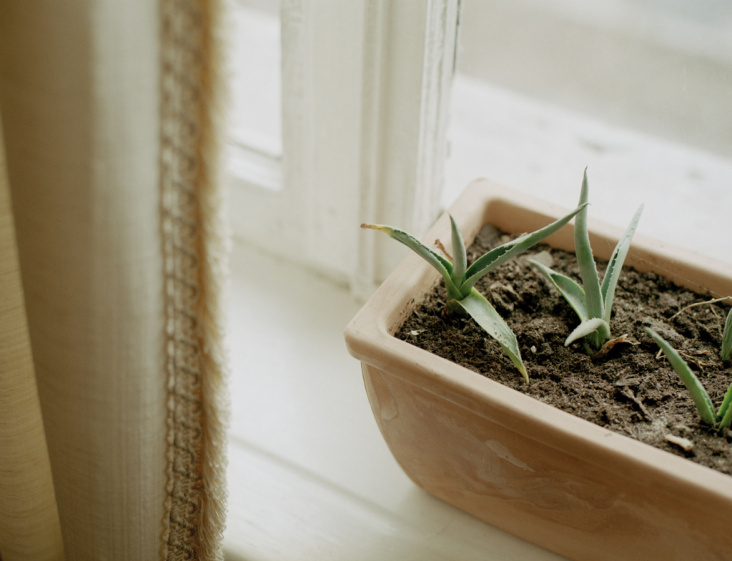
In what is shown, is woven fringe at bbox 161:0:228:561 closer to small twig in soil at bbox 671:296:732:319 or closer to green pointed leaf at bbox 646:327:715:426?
green pointed leaf at bbox 646:327:715:426

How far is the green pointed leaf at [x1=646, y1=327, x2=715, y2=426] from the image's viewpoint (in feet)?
1.76

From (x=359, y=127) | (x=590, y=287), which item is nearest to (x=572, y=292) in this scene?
(x=590, y=287)

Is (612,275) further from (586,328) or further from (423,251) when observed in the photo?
(423,251)

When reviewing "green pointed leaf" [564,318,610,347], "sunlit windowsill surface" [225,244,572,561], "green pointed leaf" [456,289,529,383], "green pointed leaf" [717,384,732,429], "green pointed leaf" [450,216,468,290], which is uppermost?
"green pointed leaf" [450,216,468,290]

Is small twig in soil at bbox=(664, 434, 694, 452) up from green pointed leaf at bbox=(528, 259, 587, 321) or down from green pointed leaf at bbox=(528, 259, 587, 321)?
down

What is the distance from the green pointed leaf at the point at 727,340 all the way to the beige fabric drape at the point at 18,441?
0.58 m

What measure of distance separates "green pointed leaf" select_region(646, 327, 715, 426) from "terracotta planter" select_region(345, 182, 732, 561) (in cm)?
6

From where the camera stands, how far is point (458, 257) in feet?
2.07

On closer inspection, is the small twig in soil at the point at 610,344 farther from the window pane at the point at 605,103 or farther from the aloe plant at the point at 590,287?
the window pane at the point at 605,103

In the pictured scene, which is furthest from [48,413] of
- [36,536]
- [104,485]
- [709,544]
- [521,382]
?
[709,544]

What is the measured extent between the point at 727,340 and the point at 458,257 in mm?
247

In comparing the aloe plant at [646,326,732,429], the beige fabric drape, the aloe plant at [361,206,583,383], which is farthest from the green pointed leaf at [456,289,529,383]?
the beige fabric drape

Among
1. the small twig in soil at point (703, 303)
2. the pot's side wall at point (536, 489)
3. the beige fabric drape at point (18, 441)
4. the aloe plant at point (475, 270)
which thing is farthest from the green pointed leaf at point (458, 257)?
the beige fabric drape at point (18, 441)

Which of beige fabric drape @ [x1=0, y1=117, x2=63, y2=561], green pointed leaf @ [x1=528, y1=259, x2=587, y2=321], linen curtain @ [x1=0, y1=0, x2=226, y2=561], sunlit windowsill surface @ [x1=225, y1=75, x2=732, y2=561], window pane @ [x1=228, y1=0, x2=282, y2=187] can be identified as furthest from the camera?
window pane @ [x1=228, y1=0, x2=282, y2=187]
